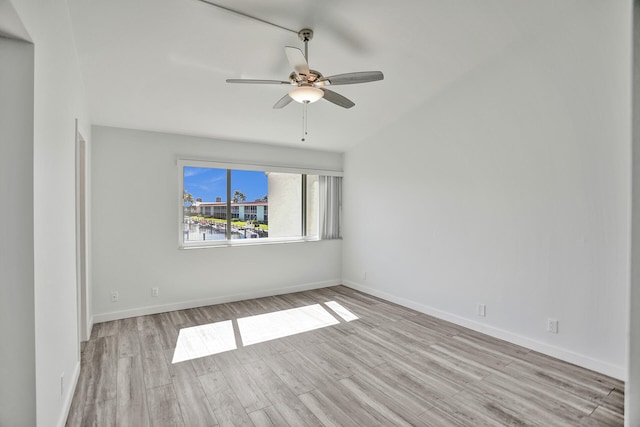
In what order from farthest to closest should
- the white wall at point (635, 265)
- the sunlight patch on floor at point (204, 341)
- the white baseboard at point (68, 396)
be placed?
the sunlight patch on floor at point (204, 341), the white baseboard at point (68, 396), the white wall at point (635, 265)

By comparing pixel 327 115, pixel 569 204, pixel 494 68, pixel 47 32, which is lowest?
pixel 569 204

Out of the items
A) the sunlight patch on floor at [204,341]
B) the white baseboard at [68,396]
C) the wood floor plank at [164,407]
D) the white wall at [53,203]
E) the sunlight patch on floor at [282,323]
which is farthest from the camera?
the sunlight patch on floor at [282,323]

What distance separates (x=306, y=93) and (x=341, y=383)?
7.74 feet

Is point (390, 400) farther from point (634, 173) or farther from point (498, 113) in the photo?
point (498, 113)

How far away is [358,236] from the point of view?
17.8 ft

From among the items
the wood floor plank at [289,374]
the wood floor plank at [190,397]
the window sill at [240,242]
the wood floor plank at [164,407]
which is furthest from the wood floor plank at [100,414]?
the window sill at [240,242]

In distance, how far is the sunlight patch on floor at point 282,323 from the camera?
356 cm

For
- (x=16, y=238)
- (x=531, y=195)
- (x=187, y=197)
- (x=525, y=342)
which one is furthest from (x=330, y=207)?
(x=16, y=238)

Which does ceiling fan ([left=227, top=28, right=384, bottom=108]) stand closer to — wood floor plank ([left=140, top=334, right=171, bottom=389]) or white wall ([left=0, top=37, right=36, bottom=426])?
white wall ([left=0, top=37, right=36, bottom=426])

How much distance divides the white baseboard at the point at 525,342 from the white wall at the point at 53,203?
3.71 metres

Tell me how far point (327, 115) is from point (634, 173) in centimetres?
316

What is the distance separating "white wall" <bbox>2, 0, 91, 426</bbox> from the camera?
1461 mm

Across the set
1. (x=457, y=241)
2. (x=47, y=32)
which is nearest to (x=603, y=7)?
(x=457, y=241)

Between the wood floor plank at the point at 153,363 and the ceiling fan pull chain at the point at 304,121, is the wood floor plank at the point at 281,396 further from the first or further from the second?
the ceiling fan pull chain at the point at 304,121
